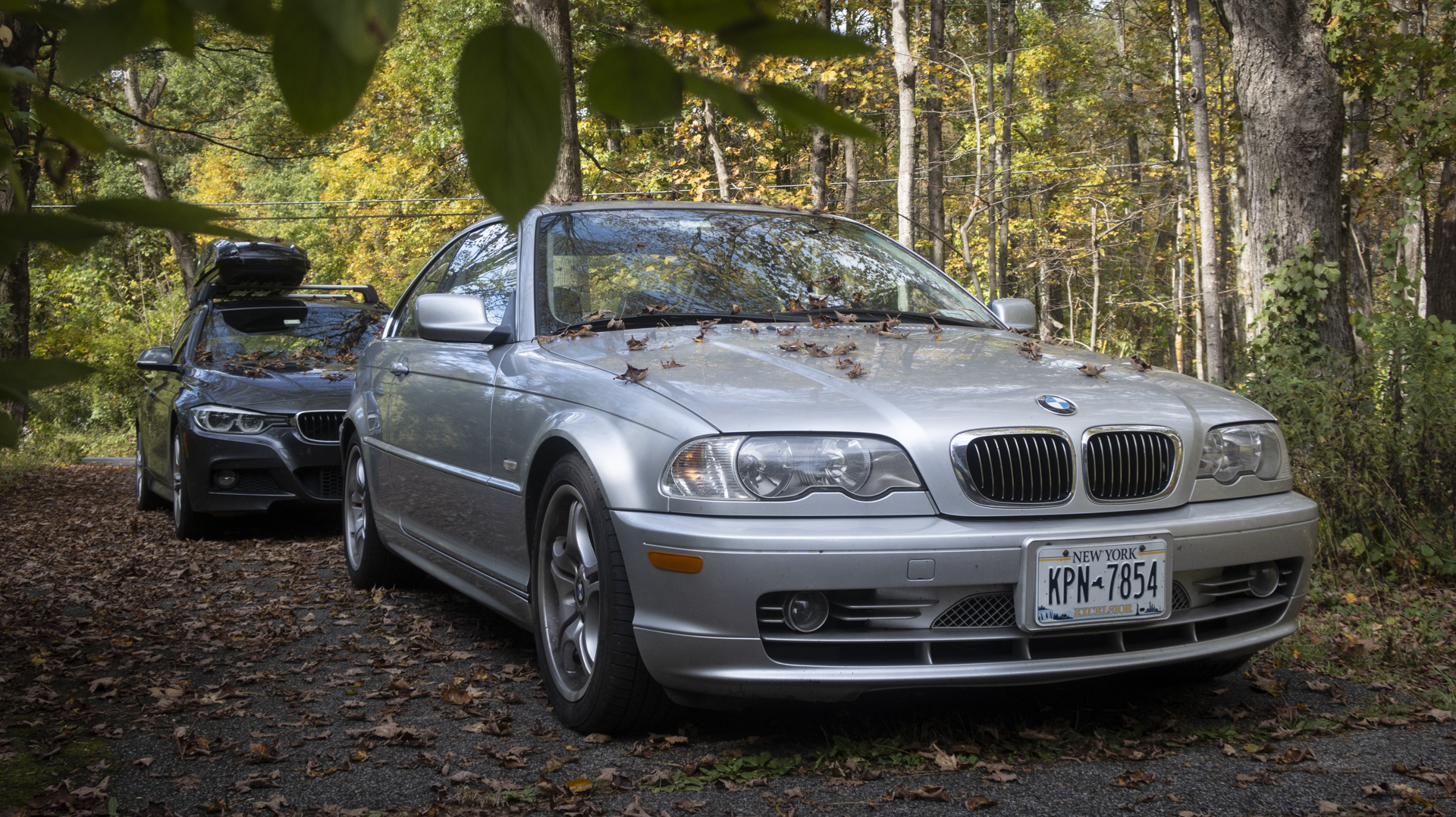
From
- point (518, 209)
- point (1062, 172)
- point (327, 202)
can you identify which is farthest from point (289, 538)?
point (1062, 172)

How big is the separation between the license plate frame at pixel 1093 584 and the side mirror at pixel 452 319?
2.01 meters

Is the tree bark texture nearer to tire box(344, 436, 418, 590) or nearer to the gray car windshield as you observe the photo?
the gray car windshield

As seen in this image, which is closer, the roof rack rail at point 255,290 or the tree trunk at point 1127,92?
the roof rack rail at point 255,290

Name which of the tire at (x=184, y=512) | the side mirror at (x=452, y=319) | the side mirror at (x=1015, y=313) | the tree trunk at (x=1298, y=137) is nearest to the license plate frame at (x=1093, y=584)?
the side mirror at (x=1015, y=313)

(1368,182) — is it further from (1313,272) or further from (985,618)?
(985,618)

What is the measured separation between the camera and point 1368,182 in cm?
1360

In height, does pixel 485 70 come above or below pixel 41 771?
above

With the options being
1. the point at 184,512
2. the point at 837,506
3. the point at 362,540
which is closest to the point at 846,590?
the point at 837,506

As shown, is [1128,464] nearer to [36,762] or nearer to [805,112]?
[805,112]

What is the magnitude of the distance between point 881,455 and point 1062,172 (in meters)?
33.7

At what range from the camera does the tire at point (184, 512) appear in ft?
25.1

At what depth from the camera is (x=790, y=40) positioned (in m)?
0.72

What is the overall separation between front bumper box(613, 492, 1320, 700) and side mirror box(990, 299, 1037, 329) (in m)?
1.59

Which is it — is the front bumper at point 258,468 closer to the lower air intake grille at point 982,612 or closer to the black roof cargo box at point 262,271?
the black roof cargo box at point 262,271
